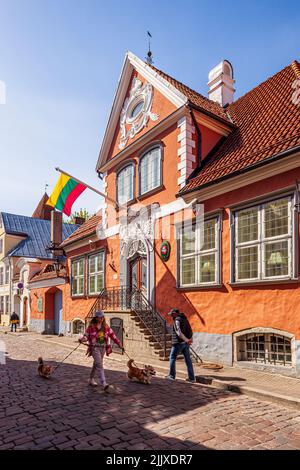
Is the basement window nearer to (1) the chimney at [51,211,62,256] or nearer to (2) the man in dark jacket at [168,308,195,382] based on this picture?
(2) the man in dark jacket at [168,308,195,382]

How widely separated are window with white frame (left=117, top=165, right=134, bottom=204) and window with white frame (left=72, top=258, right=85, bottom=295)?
5040 millimetres

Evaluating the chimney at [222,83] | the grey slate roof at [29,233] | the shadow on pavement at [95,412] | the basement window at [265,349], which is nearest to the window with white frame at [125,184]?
the chimney at [222,83]

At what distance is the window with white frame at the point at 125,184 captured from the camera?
52.2ft

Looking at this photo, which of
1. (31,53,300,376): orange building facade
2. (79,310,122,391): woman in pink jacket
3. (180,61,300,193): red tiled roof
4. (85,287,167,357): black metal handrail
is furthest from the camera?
(85,287,167,357): black metal handrail

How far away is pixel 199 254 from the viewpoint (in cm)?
1180

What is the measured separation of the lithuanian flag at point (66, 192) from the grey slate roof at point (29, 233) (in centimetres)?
1808

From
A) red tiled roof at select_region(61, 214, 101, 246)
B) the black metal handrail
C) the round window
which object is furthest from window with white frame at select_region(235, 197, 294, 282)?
red tiled roof at select_region(61, 214, 101, 246)

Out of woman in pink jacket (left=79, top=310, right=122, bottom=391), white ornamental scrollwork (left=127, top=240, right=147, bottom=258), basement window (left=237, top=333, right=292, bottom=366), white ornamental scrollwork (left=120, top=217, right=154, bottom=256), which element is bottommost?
basement window (left=237, top=333, right=292, bottom=366)

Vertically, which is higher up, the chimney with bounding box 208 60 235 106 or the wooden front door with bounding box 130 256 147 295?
the chimney with bounding box 208 60 235 106

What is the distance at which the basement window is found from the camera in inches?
363

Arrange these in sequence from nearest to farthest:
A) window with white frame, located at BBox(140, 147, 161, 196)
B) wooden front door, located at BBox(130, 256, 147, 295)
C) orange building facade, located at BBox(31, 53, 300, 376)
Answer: orange building facade, located at BBox(31, 53, 300, 376) < window with white frame, located at BBox(140, 147, 161, 196) < wooden front door, located at BBox(130, 256, 147, 295)

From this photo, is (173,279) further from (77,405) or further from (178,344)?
(77,405)

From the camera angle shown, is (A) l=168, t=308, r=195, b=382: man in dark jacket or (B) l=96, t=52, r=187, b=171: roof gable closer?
(A) l=168, t=308, r=195, b=382: man in dark jacket

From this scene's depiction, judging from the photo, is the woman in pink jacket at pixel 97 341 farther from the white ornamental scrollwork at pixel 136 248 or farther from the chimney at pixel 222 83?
the chimney at pixel 222 83
